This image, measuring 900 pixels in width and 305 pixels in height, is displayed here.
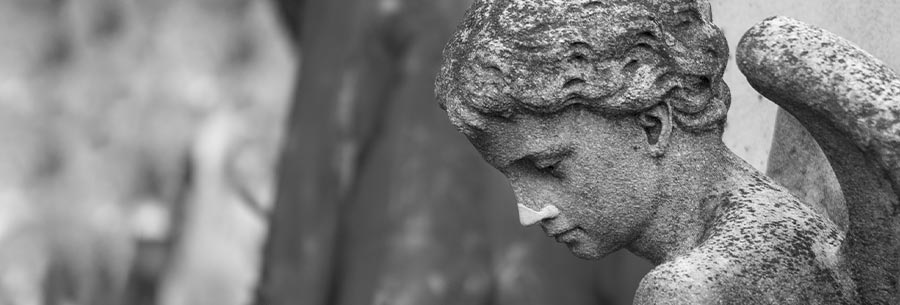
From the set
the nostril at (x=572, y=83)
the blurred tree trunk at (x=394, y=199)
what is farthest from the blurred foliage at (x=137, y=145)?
the nostril at (x=572, y=83)

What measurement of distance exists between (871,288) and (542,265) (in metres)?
2.22

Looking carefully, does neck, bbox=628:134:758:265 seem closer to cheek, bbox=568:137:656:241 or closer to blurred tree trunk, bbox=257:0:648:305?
cheek, bbox=568:137:656:241

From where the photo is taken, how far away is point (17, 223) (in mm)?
4578

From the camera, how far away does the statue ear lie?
1.77 meters

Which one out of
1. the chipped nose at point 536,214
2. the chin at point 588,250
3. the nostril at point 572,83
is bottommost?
the chin at point 588,250

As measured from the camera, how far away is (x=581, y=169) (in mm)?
1800

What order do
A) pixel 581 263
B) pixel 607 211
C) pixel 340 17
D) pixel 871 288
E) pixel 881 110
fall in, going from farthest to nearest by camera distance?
pixel 340 17
pixel 581 263
pixel 607 211
pixel 871 288
pixel 881 110

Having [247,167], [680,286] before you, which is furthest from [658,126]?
[247,167]

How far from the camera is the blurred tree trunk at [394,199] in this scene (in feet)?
12.8

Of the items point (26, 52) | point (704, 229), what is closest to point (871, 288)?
point (704, 229)

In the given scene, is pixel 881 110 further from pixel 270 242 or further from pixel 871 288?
pixel 270 242

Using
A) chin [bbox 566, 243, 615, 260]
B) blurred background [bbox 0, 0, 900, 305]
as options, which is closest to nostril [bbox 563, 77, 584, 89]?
chin [bbox 566, 243, 615, 260]

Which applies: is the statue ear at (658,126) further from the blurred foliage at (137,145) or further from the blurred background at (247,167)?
the blurred foliage at (137,145)

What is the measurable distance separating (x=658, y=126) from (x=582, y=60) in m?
0.14
